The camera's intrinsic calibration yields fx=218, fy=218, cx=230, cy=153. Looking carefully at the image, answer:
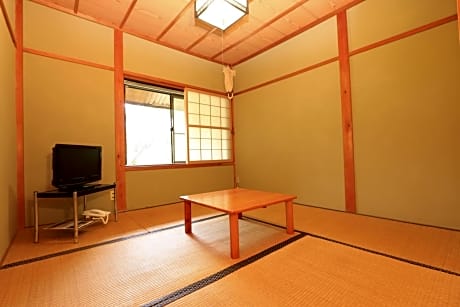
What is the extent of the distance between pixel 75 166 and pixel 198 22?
2420mm

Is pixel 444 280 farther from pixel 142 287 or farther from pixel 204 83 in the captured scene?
pixel 204 83

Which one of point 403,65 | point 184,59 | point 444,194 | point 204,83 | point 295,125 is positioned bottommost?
point 444,194

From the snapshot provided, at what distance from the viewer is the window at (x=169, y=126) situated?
381 cm

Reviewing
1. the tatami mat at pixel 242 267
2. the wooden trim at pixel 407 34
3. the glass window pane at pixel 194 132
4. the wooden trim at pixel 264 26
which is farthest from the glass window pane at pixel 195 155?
the wooden trim at pixel 407 34

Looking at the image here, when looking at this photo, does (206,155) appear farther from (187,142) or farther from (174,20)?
(174,20)

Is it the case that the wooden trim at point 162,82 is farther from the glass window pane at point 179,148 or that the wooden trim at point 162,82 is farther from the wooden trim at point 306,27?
the wooden trim at point 306,27

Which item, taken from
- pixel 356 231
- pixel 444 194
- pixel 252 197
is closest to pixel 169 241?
pixel 252 197

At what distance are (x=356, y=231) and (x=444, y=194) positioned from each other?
929mm

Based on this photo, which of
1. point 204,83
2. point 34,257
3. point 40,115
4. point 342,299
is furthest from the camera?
point 204,83

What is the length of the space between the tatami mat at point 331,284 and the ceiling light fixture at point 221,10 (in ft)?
7.95

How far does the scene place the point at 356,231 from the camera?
2104mm

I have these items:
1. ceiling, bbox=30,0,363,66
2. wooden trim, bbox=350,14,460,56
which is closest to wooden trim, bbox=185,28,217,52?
ceiling, bbox=30,0,363,66

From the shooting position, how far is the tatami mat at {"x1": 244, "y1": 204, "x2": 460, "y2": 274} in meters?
1.56

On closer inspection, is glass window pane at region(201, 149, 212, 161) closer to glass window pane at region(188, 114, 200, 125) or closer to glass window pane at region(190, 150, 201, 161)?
glass window pane at region(190, 150, 201, 161)
